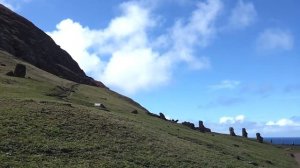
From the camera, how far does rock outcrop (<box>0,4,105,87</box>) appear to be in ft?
381

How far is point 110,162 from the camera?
121 ft

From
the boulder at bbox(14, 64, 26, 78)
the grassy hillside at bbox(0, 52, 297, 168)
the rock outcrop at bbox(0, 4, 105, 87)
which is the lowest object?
the grassy hillside at bbox(0, 52, 297, 168)

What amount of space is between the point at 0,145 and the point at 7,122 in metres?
6.33

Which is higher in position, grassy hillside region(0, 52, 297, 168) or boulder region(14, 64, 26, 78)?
boulder region(14, 64, 26, 78)

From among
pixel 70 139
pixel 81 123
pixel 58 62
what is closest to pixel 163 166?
pixel 70 139

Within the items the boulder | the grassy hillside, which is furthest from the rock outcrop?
the grassy hillside

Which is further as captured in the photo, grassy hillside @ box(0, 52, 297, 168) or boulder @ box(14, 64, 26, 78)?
boulder @ box(14, 64, 26, 78)

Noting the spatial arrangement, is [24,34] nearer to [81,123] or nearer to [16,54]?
[16,54]

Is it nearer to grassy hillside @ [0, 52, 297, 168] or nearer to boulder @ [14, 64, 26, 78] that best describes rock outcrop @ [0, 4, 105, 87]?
boulder @ [14, 64, 26, 78]

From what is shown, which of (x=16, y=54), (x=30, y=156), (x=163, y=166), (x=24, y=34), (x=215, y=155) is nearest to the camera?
(x=30, y=156)

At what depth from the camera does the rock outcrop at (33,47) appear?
381ft

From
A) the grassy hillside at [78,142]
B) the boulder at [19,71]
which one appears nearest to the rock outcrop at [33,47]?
the boulder at [19,71]

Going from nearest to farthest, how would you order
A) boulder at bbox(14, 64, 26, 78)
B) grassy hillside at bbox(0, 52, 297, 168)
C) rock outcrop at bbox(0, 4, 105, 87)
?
grassy hillside at bbox(0, 52, 297, 168) → boulder at bbox(14, 64, 26, 78) → rock outcrop at bbox(0, 4, 105, 87)

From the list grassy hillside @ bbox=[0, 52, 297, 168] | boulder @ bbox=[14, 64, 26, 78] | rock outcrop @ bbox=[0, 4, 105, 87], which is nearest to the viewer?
grassy hillside @ bbox=[0, 52, 297, 168]
